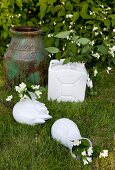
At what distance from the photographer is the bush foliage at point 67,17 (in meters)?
4.51

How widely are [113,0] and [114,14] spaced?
0.20 metres

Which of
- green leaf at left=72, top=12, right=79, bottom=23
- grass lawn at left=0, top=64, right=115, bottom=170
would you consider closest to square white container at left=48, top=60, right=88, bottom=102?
grass lawn at left=0, top=64, right=115, bottom=170

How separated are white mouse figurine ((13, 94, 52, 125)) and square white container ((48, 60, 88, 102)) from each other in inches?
16.4

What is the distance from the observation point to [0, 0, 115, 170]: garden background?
116 inches

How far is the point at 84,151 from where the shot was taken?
9.29ft

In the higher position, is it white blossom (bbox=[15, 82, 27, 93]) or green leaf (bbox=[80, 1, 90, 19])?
green leaf (bbox=[80, 1, 90, 19])

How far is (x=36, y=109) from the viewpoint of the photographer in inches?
132

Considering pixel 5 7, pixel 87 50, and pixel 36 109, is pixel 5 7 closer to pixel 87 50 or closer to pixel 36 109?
pixel 87 50

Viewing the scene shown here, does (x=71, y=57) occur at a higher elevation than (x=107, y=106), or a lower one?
higher

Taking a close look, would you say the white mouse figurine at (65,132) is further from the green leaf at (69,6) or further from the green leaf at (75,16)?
the green leaf at (69,6)

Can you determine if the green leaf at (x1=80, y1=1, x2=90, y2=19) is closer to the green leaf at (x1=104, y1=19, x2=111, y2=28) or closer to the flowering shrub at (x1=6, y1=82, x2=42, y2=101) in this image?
the green leaf at (x1=104, y1=19, x2=111, y2=28)

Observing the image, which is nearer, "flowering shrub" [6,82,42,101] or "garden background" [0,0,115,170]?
"garden background" [0,0,115,170]

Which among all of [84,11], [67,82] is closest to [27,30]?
[84,11]

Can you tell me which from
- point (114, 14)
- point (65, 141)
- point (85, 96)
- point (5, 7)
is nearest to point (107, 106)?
point (85, 96)
